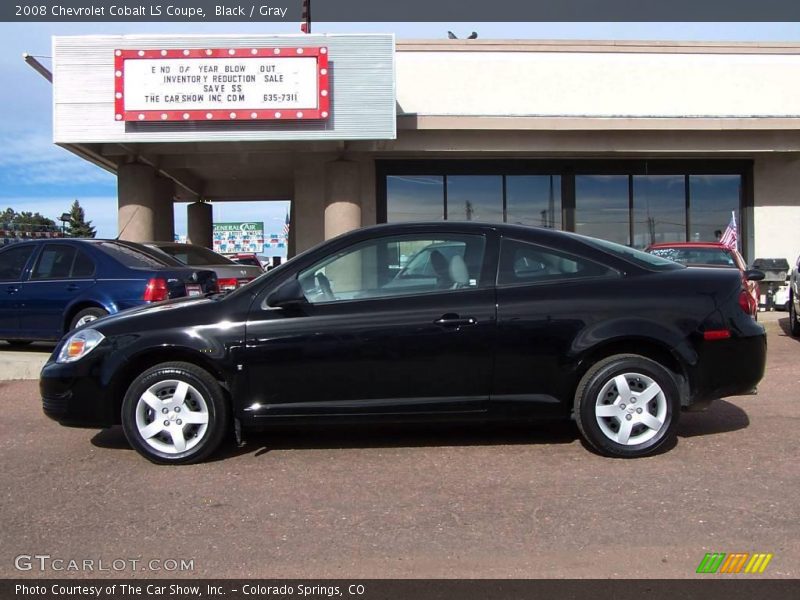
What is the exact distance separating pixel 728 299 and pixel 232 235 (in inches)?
2464

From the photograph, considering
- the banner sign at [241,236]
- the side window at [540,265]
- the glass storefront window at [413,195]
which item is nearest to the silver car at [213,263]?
the side window at [540,265]

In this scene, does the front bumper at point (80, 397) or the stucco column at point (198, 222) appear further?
the stucco column at point (198, 222)

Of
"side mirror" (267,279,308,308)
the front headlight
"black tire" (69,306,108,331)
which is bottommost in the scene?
the front headlight

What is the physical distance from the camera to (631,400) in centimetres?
482

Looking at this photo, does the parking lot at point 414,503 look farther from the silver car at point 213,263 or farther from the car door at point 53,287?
the silver car at point 213,263

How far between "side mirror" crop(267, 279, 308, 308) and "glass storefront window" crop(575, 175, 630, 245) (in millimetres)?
13406

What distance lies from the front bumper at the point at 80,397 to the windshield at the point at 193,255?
470 cm

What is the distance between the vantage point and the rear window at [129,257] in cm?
835

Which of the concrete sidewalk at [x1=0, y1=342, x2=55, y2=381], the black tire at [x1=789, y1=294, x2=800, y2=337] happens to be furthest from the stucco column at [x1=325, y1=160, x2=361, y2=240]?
the black tire at [x1=789, y1=294, x2=800, y2=337]

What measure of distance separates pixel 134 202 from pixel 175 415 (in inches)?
479

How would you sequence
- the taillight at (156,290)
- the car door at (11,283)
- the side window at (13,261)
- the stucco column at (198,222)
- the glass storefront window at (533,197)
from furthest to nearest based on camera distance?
the stucco column at (198,222), the glass storefront window at (533,197), the side window at (13,261), the car door at (11,283), the taillight at (156,290)

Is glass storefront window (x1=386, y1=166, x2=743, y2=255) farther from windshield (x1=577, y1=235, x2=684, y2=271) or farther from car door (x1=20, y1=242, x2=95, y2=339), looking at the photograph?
A: windshield (x1=577, y1=235, x2=684, y2=271)

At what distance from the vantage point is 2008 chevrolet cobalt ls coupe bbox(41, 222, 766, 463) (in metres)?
4.78

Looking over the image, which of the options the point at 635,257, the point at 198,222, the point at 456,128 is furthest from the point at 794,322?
the point at 198,222
